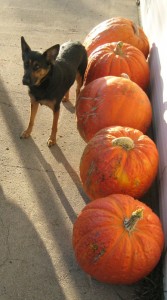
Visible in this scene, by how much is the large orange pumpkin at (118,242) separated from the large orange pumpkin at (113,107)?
114 cm

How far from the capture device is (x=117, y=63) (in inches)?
170

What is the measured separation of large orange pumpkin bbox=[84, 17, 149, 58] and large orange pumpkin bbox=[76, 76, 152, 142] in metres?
1.27

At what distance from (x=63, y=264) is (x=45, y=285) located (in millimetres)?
233

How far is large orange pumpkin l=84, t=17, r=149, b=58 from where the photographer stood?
16.2 ft

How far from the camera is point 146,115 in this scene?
3.84m

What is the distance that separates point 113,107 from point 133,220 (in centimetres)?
143

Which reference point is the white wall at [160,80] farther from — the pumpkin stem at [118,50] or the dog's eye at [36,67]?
the dog's eye at [36,67]

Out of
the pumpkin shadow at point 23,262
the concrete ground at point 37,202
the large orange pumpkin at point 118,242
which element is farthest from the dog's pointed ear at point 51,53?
the large orange pumpkin at point 118,242

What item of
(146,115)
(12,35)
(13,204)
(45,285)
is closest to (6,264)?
(45,285)

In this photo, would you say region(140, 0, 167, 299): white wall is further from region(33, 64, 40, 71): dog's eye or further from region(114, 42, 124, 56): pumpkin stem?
region(33, 64, 40, 71): dog's eye

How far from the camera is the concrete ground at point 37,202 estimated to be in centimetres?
286

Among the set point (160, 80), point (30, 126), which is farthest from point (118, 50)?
point (30, 126)

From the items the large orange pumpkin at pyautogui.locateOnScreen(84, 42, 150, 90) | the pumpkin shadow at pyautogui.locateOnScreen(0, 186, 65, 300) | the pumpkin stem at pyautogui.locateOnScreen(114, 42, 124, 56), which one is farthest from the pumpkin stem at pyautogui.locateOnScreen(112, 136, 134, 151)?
the pumpkin stem at pyautogui.locateOnScreen(114, 42, 124, 56)

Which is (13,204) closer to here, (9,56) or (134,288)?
(134,288)
